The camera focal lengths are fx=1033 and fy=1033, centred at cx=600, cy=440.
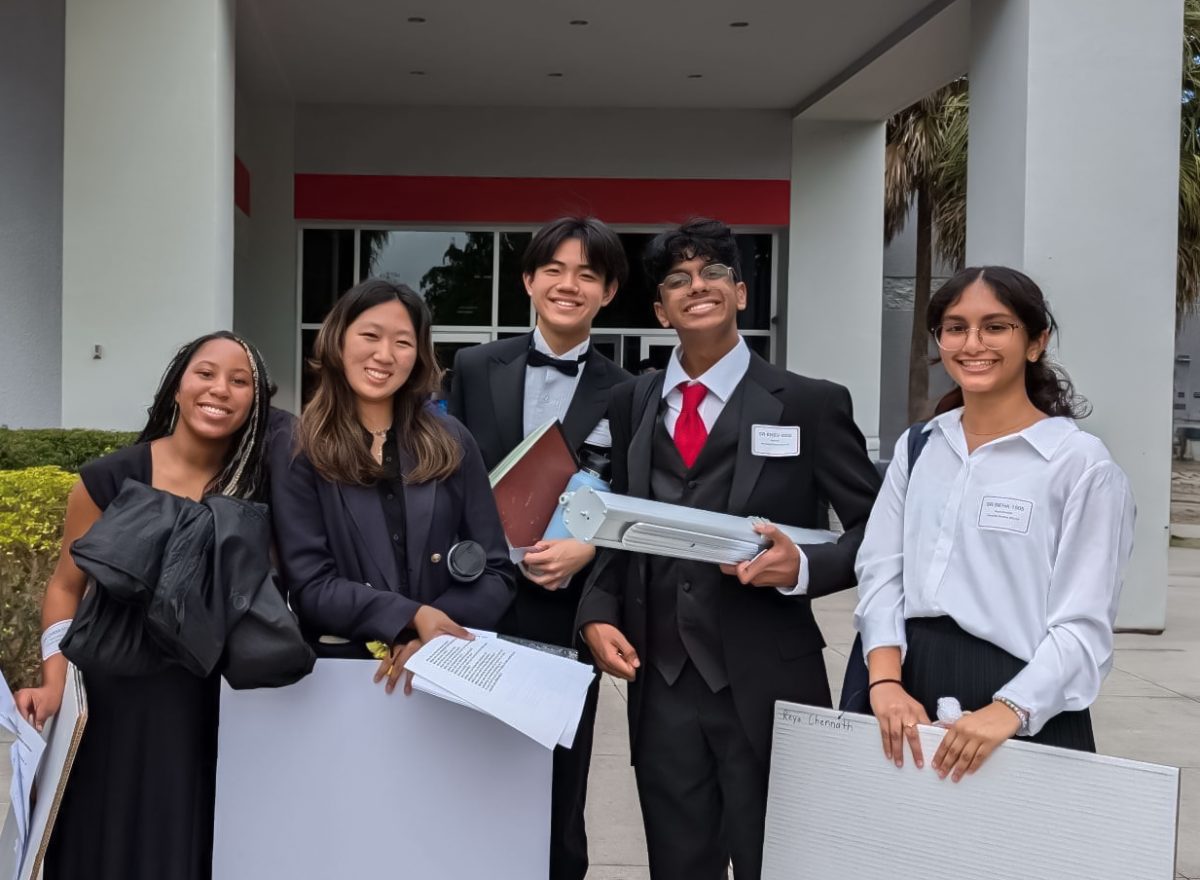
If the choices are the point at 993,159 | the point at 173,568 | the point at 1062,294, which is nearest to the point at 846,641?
the point at 1062,294

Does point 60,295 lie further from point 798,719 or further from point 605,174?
point 798,719

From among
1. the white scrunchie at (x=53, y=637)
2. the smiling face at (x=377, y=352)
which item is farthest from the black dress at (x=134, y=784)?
the smiling face at (x=377, y=352)

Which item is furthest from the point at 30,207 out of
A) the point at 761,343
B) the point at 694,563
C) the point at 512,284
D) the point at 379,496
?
the point at 761,343

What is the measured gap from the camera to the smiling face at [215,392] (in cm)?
220

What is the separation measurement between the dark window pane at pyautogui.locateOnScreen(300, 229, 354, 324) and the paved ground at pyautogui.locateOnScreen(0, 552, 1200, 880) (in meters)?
7.72

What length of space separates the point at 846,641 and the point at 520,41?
266 inches

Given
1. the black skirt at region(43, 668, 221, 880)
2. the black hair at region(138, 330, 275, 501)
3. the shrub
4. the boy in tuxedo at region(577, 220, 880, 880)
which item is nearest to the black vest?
the boy in tuxedo at region(577, 220, 880, 880)

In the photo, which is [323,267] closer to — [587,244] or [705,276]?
[587,244]

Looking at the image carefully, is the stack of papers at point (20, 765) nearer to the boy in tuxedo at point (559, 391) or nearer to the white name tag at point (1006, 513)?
the boy in tuxedo at point (559, 391)

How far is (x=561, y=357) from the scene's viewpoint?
9.01 ft

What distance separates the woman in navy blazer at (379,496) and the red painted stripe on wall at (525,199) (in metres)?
10.8

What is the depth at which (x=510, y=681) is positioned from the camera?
1.86m

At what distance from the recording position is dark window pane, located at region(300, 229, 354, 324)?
13.2 metres

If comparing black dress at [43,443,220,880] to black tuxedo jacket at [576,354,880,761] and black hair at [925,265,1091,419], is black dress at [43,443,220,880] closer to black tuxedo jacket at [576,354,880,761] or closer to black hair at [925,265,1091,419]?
black tuxedo jacket at [576,354,880,761]
